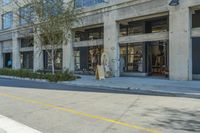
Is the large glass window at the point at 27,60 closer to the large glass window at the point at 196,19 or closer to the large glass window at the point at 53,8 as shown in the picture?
the large glass window at the point at 53,8

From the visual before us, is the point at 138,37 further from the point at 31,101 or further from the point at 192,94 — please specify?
the point at 31,101

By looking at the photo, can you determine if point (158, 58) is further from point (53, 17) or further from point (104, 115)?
point (104, 115)

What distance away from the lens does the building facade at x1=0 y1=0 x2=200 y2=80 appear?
64.4ft

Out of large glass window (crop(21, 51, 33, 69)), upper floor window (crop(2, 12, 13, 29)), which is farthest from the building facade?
upper floor window (crop(2, 12, 13, 29))

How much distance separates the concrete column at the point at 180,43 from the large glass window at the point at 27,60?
2438 cm

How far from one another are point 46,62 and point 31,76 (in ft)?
33.9

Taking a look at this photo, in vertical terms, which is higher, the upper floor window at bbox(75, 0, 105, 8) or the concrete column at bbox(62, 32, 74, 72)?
the upper floor window at bbox(75, 0, 105, 8)

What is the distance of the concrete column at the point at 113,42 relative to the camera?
24859 millimetres

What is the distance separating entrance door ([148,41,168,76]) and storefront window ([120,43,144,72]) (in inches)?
31.5

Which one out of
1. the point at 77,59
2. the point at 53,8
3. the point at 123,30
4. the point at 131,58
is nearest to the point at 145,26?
the point at 123,30

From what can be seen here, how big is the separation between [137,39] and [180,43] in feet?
13.3

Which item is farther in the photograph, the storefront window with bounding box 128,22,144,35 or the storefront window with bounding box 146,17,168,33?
the storefront window with bounding box 128,22,144,35

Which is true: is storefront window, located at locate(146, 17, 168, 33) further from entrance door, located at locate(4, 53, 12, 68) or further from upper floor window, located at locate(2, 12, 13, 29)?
entrance door, located at locate(4, 53, 12, 68)

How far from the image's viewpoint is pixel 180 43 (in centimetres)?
1966
